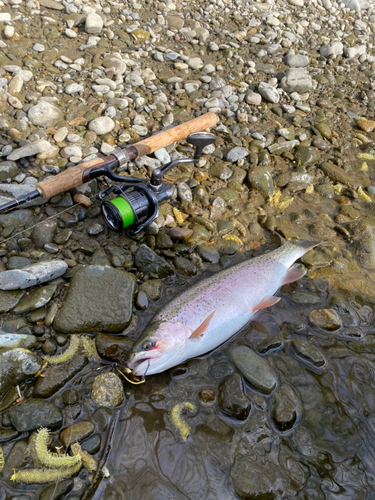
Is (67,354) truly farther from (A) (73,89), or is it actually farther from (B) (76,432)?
(A) (73,89)

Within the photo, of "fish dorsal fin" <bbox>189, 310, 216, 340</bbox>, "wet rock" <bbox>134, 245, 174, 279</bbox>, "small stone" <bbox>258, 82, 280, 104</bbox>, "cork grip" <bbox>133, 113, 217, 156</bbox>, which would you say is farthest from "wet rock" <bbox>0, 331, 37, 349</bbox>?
"small stone" <bbox>258, 82, 280, 104</bbox>

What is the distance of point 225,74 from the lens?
7.66 metres

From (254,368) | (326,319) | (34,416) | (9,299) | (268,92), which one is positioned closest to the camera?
(34,416)

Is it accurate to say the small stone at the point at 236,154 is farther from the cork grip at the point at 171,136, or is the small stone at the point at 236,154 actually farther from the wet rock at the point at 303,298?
the wet rock at the point at 303,298

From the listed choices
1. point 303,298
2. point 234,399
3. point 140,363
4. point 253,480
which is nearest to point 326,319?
point 303,298

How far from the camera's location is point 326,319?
165 inches

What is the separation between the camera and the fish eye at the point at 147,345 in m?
3.44

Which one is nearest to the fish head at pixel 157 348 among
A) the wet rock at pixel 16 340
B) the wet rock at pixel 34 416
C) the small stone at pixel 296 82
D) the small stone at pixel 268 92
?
the wet rock at pixel 34 416

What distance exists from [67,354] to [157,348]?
0.91 m

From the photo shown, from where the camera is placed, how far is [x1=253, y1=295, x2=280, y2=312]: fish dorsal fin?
4130 millimetres

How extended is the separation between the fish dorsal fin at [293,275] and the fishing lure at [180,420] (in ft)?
6.42

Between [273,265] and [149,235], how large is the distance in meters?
1.66

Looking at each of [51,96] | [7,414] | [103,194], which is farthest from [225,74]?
[7,414]

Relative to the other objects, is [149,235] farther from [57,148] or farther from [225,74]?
[225,74]
